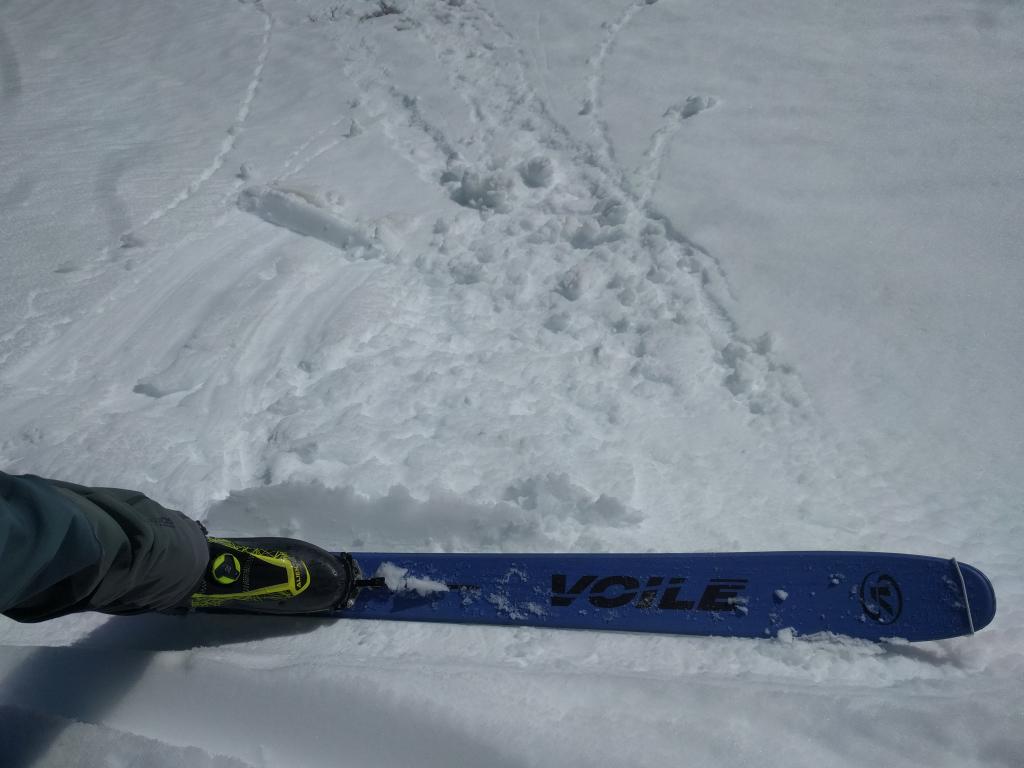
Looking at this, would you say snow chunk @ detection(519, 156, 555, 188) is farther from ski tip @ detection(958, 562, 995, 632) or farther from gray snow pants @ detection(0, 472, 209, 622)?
ski tip @ detection(958, 562, 995, 632)

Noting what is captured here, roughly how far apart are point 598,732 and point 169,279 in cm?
283

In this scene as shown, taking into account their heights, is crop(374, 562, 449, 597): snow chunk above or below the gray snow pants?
below

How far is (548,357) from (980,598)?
4.95 feet

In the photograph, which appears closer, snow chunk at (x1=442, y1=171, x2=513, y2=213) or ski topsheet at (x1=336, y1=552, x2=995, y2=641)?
ski topsheet at (x1=336, y1=552, x2=995, y2=641)

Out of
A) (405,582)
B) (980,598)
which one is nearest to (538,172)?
(405,582)

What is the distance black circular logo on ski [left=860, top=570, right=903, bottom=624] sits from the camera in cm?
185

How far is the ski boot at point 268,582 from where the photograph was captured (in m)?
2.04

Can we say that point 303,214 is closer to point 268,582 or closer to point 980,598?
point 268,582

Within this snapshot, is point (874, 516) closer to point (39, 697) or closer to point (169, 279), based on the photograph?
point (39, 697)

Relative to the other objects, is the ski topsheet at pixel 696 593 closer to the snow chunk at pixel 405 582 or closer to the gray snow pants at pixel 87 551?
the snow chunk at pixel 405 582

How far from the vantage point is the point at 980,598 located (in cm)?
178

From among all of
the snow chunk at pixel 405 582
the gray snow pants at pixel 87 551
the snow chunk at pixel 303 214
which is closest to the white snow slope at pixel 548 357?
the snow chunk at pixel 303 214

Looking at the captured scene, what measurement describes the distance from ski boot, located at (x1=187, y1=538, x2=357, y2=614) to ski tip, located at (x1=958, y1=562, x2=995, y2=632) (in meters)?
1.64

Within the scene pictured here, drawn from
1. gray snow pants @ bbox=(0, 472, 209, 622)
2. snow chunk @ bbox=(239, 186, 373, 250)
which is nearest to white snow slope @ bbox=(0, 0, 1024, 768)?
snow chunk @ bbox=(239, 186, 373, 250)
